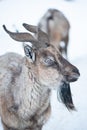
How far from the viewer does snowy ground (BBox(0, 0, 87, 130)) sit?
346 inches

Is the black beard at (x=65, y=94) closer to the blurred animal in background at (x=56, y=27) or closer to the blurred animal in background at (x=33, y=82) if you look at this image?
the blurred animal in background at (x=33, y=82)

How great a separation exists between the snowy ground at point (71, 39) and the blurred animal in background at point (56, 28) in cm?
40

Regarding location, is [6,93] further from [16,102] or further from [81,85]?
[81,85]

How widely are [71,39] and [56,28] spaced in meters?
1.75

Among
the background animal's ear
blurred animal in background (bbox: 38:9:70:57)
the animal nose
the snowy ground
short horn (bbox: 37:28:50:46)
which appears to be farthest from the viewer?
blurred animal in background (bbox: 38:9:70:57)

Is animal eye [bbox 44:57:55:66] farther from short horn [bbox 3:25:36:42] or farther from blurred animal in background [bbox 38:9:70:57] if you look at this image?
blurred animal in background [bbox 38:9:70:57]

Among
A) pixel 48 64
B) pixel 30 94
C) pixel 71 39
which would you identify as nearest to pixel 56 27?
pixel 71 39

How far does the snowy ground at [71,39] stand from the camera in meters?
8.79

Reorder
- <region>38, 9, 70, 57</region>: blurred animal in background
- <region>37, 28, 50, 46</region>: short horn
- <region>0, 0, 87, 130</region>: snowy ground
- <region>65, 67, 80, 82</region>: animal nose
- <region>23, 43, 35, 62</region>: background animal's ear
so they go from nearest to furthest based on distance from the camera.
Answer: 1. <region>65, 67, 80, 82</region>: animal nose
2. <region>23, 43, 35, 62</region>: background animal's ear
3. <region>37, 28, 50, 46</region>: short horn
4. <region>0, 0, 87, 130</region>: snowy ground
5. <region>38, 9, 70, 57</region>: blurred animal in background

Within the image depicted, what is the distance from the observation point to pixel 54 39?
1164 centimetres

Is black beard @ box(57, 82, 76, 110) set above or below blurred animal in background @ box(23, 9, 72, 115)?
above

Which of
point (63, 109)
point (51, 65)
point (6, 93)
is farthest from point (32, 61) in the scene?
point (63, 109)

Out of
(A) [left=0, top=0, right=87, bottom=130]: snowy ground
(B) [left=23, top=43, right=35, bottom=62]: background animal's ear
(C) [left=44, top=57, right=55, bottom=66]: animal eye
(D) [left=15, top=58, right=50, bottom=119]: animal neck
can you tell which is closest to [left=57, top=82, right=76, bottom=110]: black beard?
(D) [left=15, top=58, right=50, bottom=119]: animal neck

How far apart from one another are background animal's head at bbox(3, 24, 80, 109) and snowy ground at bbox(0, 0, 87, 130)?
1.90 m
